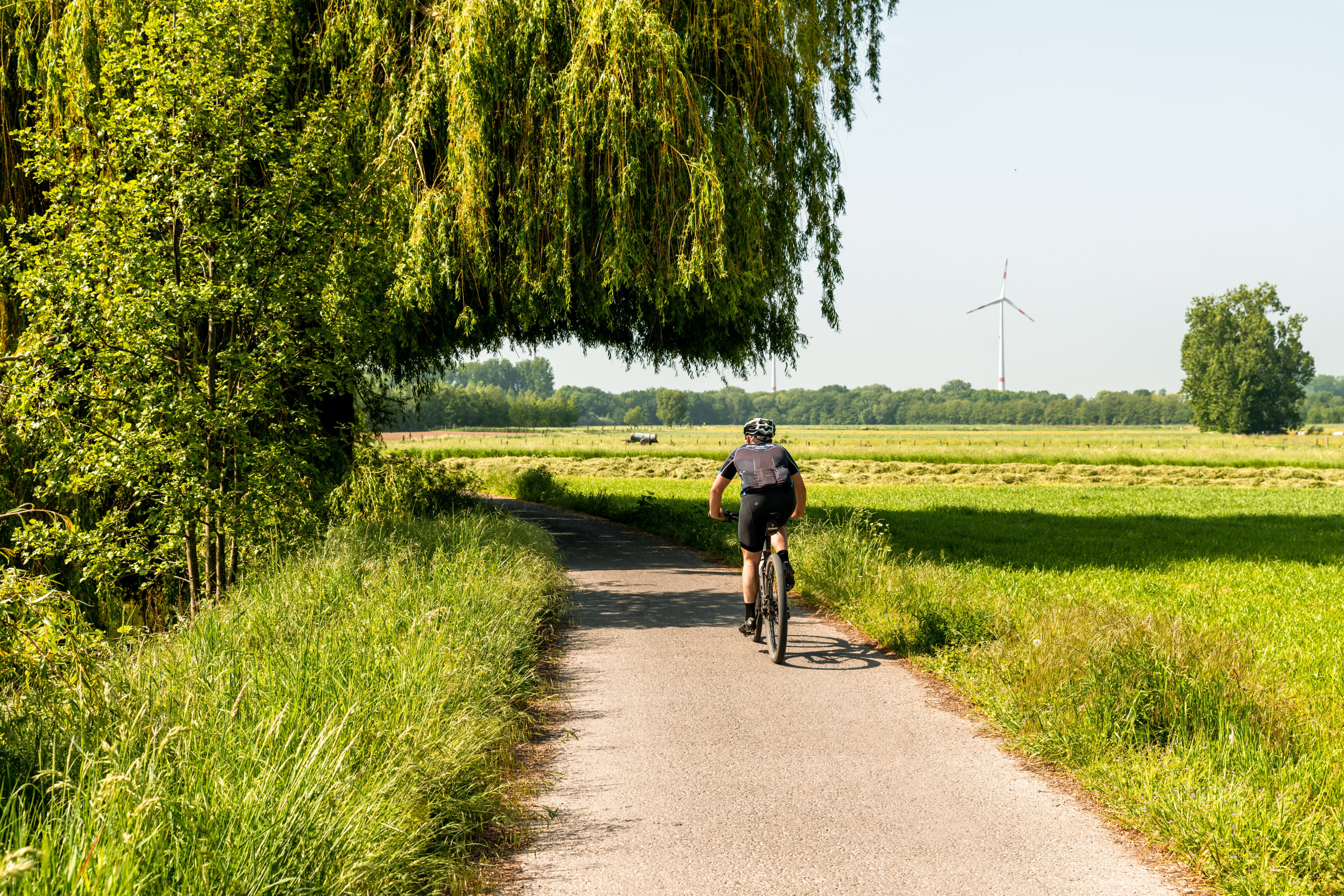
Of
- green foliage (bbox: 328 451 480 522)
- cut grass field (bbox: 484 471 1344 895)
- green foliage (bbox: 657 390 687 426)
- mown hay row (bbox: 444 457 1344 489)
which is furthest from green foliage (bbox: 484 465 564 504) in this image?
green foliage (bbox: 657 390 687 426)

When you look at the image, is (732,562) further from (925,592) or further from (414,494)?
(414,494)

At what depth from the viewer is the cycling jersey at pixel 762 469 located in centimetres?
787

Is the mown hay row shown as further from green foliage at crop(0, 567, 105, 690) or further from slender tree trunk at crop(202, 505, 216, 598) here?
green foliage at crop(0, 567, 105, 690)

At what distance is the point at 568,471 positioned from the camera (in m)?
43.1

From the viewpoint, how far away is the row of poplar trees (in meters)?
7.56

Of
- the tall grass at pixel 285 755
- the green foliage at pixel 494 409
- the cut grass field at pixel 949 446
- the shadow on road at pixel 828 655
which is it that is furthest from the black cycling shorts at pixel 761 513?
the green foliage at pixel 494 409

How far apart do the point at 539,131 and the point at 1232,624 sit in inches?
394

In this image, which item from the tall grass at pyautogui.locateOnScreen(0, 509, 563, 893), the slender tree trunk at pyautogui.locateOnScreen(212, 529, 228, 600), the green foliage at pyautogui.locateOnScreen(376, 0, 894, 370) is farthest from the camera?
the green foliage at pyautogui.locateOnScreen(376, 0, 894, 370)

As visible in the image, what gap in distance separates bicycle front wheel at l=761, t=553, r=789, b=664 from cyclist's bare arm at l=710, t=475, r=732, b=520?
645 mm

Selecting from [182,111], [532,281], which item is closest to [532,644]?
[182,111]

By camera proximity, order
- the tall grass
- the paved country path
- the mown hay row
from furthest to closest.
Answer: the mown hay row → the paved country path → the tall grass

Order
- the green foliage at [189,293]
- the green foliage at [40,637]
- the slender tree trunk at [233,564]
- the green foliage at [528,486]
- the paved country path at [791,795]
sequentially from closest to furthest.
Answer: the paved country path at [791,795] < the green foliage at [40,637] < the green foliage at [189,293] < the slender tree trunk at [233,564] < the green foliage at [528,486]

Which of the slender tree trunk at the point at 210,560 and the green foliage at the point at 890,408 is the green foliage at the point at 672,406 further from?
the slender tree trunk at the point at 210,560

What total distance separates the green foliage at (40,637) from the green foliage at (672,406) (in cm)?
14425
